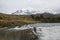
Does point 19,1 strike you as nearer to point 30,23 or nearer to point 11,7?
point 11,7

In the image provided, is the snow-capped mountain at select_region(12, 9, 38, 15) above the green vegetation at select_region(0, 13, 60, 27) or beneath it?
above

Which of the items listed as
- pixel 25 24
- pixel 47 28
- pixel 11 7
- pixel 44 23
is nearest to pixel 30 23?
pixel 25 24

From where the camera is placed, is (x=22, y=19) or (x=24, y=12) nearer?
(x=22, y=19)

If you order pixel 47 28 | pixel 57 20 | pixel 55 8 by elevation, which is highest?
pixel 55 8

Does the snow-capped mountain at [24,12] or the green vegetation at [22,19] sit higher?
the snow-capped mountain at [24,12]

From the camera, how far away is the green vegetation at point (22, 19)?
273cm

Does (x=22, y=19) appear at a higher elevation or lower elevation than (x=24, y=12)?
lower

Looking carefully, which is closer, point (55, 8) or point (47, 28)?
point (55, 8)

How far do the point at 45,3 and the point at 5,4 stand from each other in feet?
2.82

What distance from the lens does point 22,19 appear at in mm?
2766

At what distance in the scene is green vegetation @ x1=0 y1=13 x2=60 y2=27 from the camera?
273 centimetres

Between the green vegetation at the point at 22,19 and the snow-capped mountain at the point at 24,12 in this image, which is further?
the snow-capped mountain at the point at 24,12

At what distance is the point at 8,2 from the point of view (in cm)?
298

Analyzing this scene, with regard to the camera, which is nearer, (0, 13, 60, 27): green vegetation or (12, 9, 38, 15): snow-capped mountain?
(0, 13, 60, 27): green vegetation
